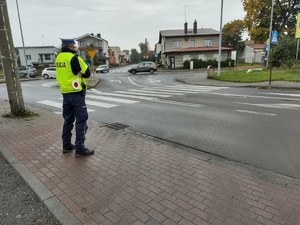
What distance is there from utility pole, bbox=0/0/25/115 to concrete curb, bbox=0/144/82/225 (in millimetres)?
3469

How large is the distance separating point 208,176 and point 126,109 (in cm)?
575

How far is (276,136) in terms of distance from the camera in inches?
211

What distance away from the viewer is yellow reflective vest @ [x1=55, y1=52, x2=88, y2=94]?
13.4ft

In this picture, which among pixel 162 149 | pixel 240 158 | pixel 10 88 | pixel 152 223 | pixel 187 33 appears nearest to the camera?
pixel 152 223

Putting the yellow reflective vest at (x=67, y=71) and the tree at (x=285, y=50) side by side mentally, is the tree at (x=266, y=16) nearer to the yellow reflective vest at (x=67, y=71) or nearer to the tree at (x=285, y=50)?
the tree at (x=285, y=50)

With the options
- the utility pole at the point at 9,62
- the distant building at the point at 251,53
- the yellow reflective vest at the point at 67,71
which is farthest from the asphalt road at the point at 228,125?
the distant building at the point at 251,53

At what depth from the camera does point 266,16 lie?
37.9 meters

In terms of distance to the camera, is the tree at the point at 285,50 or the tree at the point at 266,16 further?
the tree at the point at 266,16

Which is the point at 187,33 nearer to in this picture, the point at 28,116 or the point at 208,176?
the point at 28,116

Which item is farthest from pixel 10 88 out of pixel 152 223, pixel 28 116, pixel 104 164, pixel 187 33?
pixel 187 33

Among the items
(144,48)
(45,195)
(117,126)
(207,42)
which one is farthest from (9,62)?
(144,48)

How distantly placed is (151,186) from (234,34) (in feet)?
247

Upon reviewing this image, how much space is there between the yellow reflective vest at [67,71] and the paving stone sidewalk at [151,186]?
128 centimetres

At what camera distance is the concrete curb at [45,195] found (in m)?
2.65
